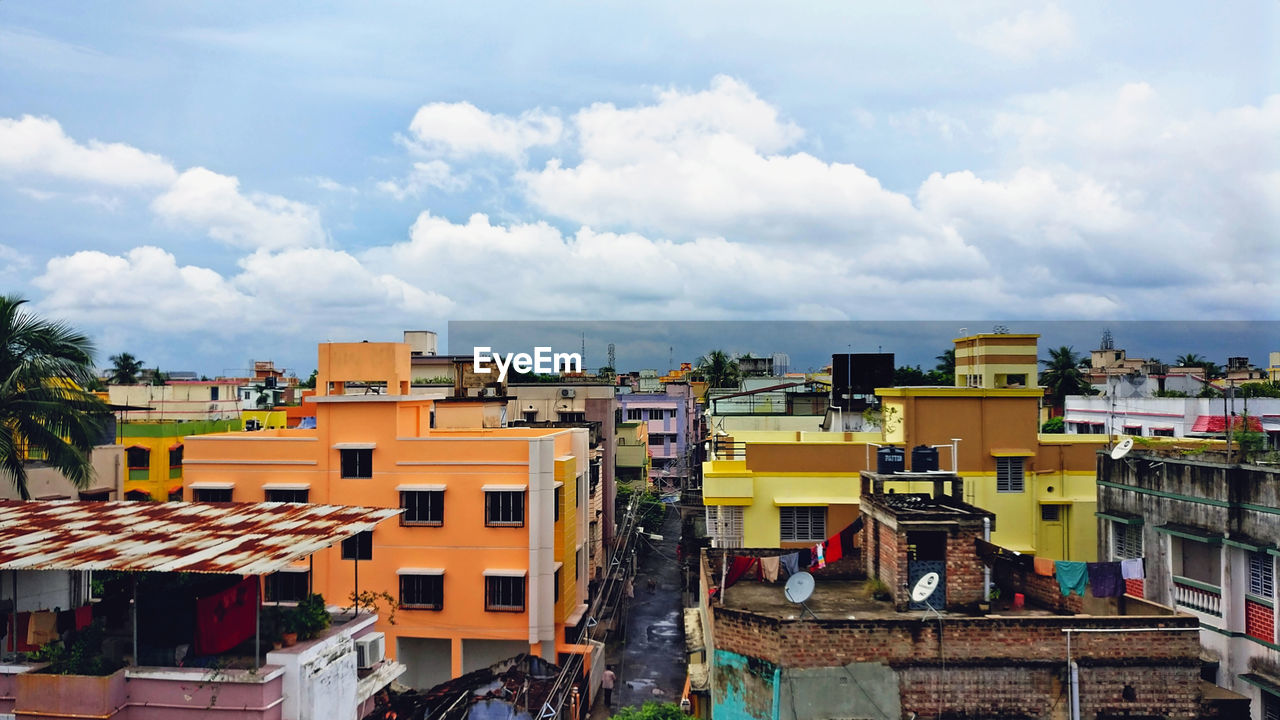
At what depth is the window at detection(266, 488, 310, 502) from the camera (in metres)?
28.3

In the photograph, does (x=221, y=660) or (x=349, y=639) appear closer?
(x=221, y=660)

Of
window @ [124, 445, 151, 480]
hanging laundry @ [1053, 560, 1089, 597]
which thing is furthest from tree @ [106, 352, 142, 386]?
hanging laundry @ [1053, 560, 1089, 597]

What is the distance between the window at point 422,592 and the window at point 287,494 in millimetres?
4553

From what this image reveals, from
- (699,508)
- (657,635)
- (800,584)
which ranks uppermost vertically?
(800,584)

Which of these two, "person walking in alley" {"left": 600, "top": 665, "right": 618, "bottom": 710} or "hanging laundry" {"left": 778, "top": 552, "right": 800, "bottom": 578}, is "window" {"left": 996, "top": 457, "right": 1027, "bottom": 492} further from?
"person walking in alley" {"left": 600, "top": 665, "right": 618, "bottom": 710}

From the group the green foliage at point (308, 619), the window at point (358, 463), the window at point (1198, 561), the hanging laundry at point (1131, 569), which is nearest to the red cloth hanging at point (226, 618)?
the green foliage at point (308, 619)

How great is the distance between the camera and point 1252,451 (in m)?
19.1

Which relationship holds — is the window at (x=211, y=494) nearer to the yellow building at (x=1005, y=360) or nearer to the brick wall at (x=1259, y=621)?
the yellow building at (x=1005, y=360)

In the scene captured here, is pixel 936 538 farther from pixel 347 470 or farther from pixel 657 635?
pixel 657 635

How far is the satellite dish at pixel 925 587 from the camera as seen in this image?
51.3 feet

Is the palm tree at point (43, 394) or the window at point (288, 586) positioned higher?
the palm tree at point (43, 394)

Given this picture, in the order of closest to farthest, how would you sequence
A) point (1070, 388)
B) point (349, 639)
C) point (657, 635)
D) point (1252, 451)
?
point (349, 639) → point (1252, 451) → point (657, 635) → point (1070, 388)

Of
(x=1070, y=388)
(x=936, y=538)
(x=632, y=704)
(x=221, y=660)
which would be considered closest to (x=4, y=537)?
(x=221, y=660)

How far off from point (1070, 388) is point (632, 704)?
65.5m
